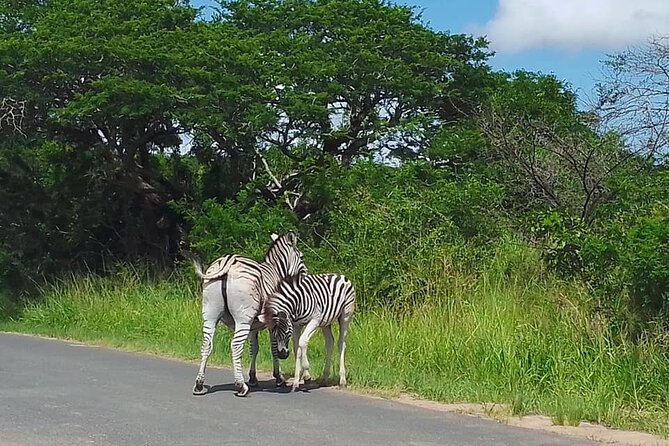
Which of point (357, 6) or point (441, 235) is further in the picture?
point (357, 6)

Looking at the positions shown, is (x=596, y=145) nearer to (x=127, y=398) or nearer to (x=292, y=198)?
(x=292, y=198)

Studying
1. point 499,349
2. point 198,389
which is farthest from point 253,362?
point 499,349

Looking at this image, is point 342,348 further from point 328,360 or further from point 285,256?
point 285,256

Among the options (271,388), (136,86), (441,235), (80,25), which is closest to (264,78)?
(136,86)

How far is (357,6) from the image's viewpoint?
24984 millimetres

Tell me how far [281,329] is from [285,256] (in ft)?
3.86

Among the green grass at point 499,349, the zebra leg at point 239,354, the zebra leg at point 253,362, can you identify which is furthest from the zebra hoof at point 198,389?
the zebra leg at point 253,362

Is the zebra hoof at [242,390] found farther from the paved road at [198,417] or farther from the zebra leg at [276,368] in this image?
the zebra leg at [276,368]

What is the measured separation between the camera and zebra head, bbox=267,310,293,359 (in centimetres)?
1214

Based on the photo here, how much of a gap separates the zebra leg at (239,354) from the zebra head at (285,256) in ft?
3.46

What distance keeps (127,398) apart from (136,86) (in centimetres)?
1146

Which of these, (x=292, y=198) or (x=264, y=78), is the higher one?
(x=264, y=78)

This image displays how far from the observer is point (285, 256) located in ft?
42.5

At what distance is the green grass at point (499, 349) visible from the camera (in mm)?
11500
